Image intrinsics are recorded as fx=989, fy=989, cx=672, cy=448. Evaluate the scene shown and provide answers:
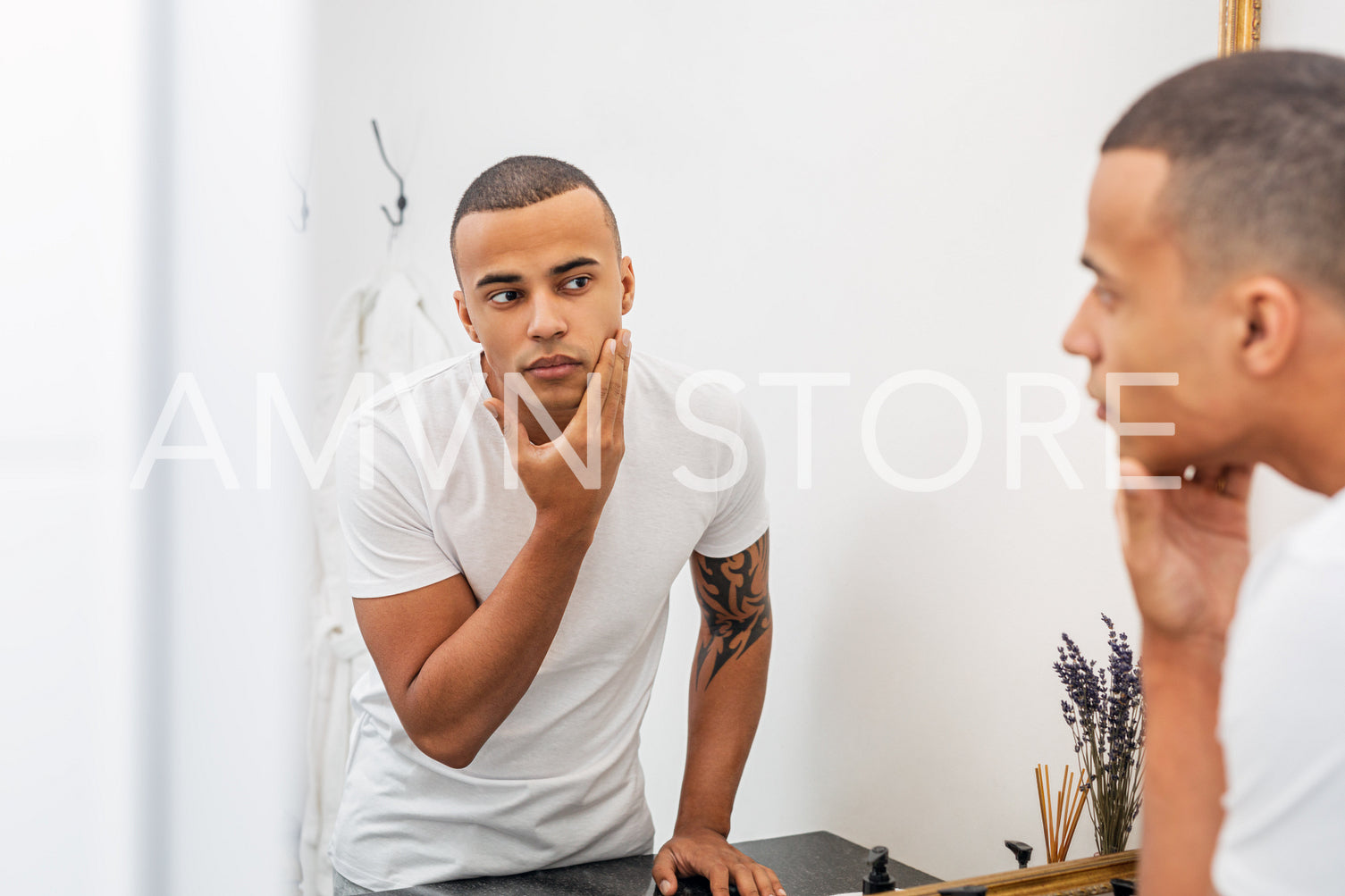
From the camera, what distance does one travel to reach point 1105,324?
576 millimetres

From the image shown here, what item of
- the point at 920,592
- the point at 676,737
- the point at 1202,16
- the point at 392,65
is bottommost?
the point at 676,737

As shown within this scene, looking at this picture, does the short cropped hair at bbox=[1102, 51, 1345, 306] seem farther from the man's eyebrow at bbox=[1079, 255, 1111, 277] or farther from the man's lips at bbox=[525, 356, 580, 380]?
the man's lips at bbox=[525, 356, 580, 380]

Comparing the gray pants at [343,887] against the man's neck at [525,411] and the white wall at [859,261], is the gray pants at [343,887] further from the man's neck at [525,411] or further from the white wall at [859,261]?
the man's neck at [525,411]

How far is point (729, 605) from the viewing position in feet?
3.02

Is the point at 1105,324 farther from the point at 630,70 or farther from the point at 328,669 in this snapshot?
the point at 328,669

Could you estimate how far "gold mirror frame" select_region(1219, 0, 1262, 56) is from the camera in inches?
42.3

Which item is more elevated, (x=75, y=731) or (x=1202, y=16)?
(x=1202, y=16)

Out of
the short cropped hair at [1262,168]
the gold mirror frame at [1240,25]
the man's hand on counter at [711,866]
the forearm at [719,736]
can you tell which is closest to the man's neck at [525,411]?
the forearm at [719,736]

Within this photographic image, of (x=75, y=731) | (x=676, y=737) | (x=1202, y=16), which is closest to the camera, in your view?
(x=75, y=731)

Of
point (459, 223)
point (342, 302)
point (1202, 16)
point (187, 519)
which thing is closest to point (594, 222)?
point (459, 223)

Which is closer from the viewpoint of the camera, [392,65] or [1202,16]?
[392,65]

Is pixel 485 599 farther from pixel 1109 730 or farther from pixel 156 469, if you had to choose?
pixel 1109 730

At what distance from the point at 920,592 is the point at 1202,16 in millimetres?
696

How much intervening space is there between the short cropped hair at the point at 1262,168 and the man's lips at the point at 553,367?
47cm
